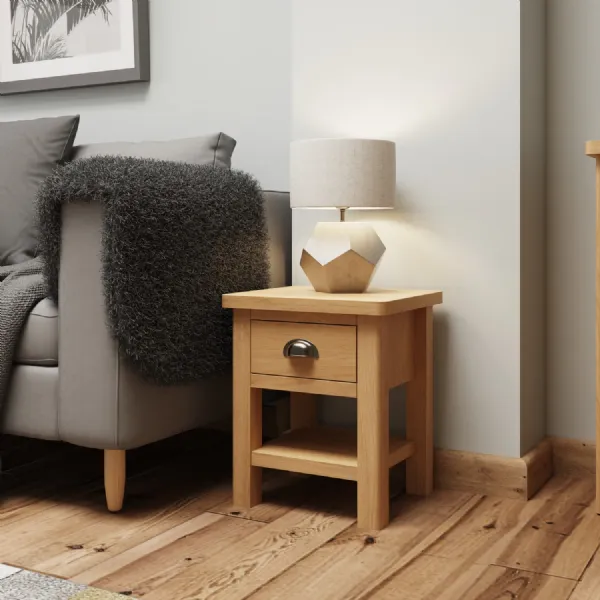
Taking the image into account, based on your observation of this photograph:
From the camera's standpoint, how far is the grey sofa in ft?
→ 5.25

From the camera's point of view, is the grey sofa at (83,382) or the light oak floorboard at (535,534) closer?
the light oak floorboard at (535,534)

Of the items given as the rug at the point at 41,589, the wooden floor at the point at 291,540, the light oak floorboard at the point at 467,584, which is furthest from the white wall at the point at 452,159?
the rug at the point at 41,589

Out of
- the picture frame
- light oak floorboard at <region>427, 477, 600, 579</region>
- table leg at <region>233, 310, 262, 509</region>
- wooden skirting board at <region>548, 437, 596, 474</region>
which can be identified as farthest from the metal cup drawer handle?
the picture frame

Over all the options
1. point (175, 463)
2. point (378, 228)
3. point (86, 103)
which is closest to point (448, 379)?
point (378, 228)

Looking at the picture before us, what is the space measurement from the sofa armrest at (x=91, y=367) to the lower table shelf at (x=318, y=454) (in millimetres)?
251

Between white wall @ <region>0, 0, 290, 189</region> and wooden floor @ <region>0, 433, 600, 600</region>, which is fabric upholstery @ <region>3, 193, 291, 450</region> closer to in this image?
wooden floor @ <region>0, 433, 600, 600</region>

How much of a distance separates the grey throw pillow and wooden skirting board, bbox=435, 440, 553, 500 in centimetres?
121

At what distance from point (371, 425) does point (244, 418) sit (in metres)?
0.29

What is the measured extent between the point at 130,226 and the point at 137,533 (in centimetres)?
59

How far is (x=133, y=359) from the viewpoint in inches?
63.7

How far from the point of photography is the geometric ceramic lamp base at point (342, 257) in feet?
5.61

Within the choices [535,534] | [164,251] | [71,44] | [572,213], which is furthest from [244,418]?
[71,44]

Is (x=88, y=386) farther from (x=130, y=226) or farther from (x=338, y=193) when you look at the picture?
(x=338, y=193)

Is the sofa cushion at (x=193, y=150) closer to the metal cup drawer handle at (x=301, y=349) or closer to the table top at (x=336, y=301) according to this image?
the table top at (x=336, y=301)
